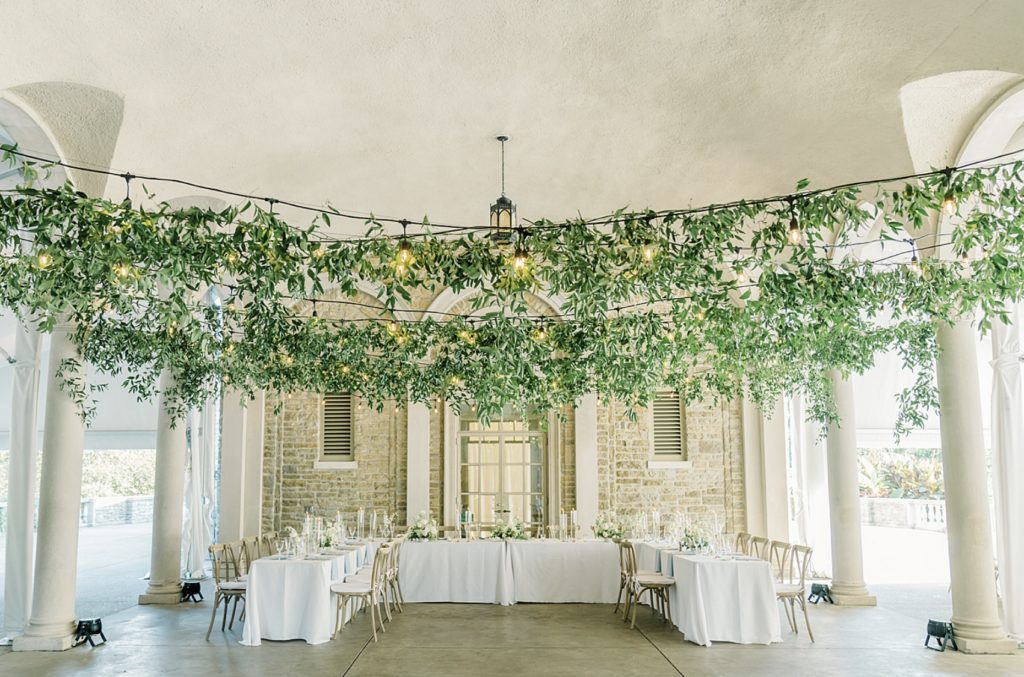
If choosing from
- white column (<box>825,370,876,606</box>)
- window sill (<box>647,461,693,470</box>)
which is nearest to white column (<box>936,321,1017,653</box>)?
white column (<box>825,370,876,606</box>)

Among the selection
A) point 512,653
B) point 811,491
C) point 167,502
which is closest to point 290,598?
point 512,653

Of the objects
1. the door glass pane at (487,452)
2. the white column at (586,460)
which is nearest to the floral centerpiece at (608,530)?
the white column at (586,460)

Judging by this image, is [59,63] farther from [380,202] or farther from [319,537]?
[319,537]

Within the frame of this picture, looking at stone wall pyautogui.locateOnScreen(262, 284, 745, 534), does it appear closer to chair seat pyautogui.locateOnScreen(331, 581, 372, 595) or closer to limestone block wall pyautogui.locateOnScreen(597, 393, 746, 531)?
limestone block wall pyautogui.locateOnScreen(597, 393, 746, 531)

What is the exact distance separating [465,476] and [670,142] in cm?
674

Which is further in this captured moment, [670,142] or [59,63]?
[670,142]

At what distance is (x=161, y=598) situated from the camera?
10.2 m

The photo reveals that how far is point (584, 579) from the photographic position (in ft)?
33.5

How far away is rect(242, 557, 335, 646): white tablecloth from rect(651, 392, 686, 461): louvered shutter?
6.43 metres

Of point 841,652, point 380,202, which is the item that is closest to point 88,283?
point 380,202

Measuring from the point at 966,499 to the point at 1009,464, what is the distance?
579mm

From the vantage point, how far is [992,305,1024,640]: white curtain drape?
735cm

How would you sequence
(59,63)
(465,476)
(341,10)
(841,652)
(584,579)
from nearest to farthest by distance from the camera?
(341,10) → (59,63) → (841,652) → (584,579) → (465,476)

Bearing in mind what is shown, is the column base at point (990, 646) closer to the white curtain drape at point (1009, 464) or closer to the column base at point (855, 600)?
the white curtain drape at point (1009, 464)
